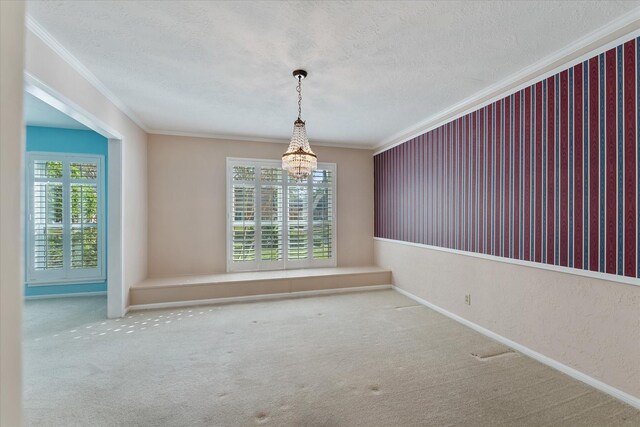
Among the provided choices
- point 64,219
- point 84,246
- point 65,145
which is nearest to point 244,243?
point 84,246

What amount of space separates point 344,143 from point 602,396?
4467 mm

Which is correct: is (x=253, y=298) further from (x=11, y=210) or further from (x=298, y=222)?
(x=11, y=210)

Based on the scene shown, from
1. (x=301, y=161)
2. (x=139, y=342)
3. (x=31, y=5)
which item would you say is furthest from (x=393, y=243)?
(x=31, y=5)

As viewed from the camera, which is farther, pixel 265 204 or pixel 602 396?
pixel 265 204

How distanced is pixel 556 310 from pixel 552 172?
45.6 inches

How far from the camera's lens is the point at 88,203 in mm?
4738

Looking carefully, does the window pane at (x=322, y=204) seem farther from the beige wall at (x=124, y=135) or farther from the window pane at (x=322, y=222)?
the beige wall at (x=124, y=135)

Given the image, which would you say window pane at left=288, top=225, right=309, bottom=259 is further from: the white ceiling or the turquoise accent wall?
the white ceiling

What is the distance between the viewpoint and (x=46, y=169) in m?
4.56

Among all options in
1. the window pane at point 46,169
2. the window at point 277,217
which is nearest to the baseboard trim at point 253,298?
the window at point 277,217

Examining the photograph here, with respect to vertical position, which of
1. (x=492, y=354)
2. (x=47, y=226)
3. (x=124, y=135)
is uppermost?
(x=124, y=135)

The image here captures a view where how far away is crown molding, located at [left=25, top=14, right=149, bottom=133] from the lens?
211 cm

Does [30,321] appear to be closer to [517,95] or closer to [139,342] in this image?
[139,342]

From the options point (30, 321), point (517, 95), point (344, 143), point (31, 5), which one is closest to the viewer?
point (31, 5)
